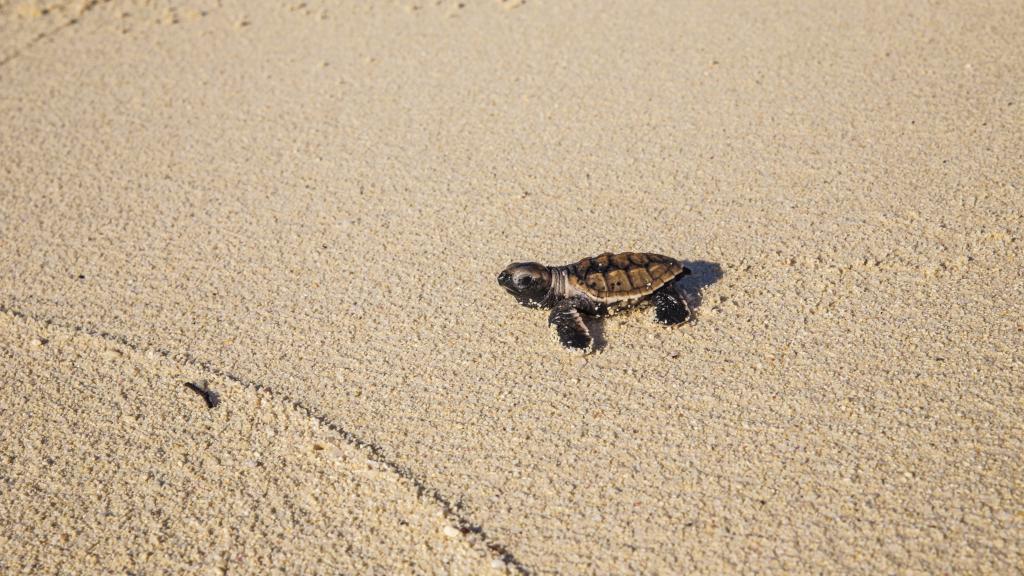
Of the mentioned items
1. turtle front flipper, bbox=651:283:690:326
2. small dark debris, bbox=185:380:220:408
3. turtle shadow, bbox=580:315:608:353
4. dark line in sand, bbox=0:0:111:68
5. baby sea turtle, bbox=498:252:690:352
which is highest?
dark line in sand, bbox=0:0:111:68

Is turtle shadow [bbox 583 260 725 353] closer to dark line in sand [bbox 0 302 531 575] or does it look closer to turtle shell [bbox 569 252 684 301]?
turtle shell [bbox 569 252 684 301]

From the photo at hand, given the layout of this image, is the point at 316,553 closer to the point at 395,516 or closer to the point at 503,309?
the point at 395,516

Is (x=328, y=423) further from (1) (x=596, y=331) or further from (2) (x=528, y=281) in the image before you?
(1) (x=596, y=331)

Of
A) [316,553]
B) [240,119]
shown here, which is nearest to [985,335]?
[316,553]

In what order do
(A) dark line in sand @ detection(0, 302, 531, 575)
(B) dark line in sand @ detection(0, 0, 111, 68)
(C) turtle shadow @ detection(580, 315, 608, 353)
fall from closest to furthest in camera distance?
(A) dark line in sand @ detection(0, 302, 531, 575) → (C) turtle shadow @ detection(580, 315, 608, 353) → (B) dark line in sand @ detection(0, 0, 111, 68)

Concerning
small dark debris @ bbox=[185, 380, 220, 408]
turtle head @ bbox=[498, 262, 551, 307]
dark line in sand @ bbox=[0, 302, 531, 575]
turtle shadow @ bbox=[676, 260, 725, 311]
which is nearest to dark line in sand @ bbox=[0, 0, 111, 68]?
dark line in sand @ bbox=[0, 302, 531, 575]

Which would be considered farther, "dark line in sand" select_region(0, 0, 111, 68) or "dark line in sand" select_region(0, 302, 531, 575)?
"dark line in sand" select_region(0, 0, 111, 68)

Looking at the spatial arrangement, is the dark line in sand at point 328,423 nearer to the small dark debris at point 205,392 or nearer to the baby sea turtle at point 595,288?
the small dark debris at point 205,392

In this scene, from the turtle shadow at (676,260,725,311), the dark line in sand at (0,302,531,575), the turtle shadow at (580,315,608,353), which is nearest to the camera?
the dark line in sand at (0,302,531,575)

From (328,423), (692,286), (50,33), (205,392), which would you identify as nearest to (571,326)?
(692,286)
